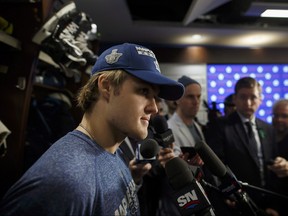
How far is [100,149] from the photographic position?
71 cm

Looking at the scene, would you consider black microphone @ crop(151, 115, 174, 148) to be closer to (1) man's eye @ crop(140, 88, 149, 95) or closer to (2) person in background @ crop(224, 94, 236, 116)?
→ (1) man's eye @ crop(140, 88, 149, 95)

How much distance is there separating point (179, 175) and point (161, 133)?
0.42 meters

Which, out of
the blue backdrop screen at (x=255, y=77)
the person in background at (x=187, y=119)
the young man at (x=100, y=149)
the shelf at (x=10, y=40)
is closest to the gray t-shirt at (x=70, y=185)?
the young man at (x=100, y=149)

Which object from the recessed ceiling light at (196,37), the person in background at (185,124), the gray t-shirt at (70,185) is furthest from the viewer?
the recessed ceiling light at (196,37)

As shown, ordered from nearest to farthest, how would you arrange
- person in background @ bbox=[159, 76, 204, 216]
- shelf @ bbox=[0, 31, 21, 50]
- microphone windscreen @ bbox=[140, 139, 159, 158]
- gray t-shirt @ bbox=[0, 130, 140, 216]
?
gray t-shirt @ bbox=[0, 130, 140, 216] → microphone windscreen @ bbox=[140, 139, 159, 158] → shelf @ bbox=[0, 31, 21, 50] → person in background @ bbox=[159, 76, 204, 216]

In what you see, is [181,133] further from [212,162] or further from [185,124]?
[212,162]

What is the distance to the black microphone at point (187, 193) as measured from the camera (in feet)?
1.98

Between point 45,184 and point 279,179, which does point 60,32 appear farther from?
point 279,179

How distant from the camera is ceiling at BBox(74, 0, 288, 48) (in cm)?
230

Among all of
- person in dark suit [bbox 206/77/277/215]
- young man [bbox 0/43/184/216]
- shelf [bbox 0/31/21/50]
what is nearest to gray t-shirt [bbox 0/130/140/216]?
young man [bbox 0/43/184/216]

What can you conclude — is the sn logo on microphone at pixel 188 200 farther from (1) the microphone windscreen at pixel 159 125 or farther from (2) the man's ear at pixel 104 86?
(1) the microphone windscreen at pixel 159 125

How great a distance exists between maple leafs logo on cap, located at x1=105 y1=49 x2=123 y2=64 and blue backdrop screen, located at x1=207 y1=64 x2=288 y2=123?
3005mm

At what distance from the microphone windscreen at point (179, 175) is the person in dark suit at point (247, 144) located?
0.74 metres

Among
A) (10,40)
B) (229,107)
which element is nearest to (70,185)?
(10,40)
